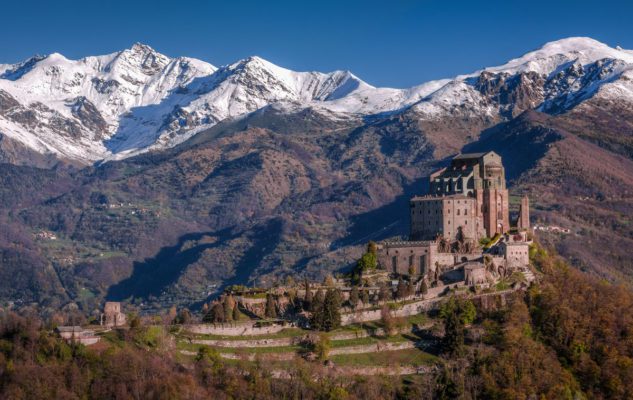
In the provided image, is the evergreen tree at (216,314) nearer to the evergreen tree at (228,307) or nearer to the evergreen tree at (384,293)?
the evergreen tree at (228,307)

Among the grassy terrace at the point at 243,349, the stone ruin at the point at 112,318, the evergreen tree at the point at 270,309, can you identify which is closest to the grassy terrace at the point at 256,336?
the grassy terrace at the point at 243,349

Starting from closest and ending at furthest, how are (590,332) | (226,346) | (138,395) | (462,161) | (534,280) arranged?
(138,395)
(226,346)
(590,332)
(534,280)
(462,161)

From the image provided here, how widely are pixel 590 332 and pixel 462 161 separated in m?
33.5

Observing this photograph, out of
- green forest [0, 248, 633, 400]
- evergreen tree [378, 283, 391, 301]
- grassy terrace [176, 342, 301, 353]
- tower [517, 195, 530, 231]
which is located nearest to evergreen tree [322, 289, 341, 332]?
grassy terrace [176, 342, 301, 353]

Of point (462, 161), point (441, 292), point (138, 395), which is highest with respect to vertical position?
point (462, 161)

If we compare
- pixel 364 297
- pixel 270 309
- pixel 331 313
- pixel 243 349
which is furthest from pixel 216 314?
pixel 364 297

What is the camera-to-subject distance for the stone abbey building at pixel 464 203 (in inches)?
6014

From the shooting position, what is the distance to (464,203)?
504 feet

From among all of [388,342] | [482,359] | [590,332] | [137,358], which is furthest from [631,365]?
[137,358]

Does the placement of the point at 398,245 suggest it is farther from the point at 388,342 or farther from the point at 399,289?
the point at 388,342

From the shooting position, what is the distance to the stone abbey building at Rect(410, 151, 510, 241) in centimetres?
15275

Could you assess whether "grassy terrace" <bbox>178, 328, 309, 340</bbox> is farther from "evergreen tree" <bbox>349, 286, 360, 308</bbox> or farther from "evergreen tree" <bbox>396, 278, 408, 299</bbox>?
"evergreen tree" <bbox>396, 278, 408, 299</bbox>

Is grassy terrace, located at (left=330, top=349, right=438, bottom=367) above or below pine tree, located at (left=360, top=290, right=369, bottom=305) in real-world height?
below

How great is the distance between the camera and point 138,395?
11662 cm
